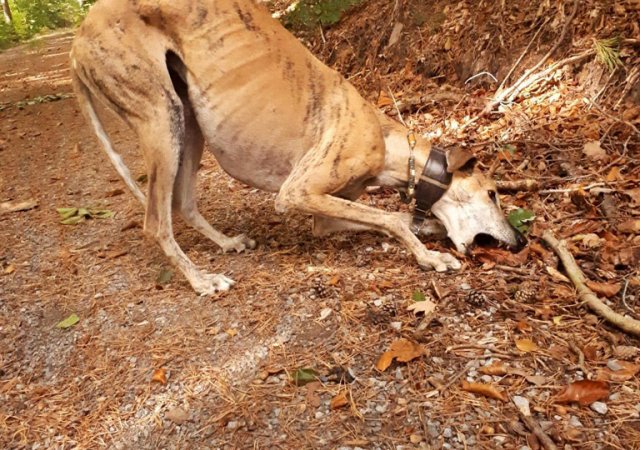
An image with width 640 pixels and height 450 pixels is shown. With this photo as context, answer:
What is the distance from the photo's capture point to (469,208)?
3.56 m

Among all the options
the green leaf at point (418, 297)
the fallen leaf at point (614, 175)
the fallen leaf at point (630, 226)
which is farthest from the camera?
the fallen leaf at point (614, 175)

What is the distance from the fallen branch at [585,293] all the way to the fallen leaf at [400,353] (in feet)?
3.20

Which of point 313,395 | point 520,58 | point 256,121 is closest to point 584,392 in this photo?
point 313,395

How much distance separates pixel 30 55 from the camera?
15.8m

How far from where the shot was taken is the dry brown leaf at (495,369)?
7.68 ft

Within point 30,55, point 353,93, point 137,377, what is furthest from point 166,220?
point 30,55

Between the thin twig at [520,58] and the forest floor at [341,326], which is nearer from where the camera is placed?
the forest floor at [341,326]

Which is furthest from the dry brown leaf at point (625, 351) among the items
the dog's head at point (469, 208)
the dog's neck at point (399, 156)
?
the dog's neck at point (399, 156)

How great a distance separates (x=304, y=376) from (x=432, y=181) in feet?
5.68

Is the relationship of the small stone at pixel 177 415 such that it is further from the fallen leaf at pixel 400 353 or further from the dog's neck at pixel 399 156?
the dog's neck at pixel 399 156

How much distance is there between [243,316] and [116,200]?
2794 millimetres

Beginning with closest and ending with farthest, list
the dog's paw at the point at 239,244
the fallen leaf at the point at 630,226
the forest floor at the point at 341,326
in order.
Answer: the forest floor at the point at 341,326, the fallen leaf at the point at 630,226, the dog's paw at the point at 239,244

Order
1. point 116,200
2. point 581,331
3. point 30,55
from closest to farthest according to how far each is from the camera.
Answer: point 581,331
point 116,200
point 30,55

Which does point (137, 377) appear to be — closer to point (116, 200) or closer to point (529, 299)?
point (529, 299)
